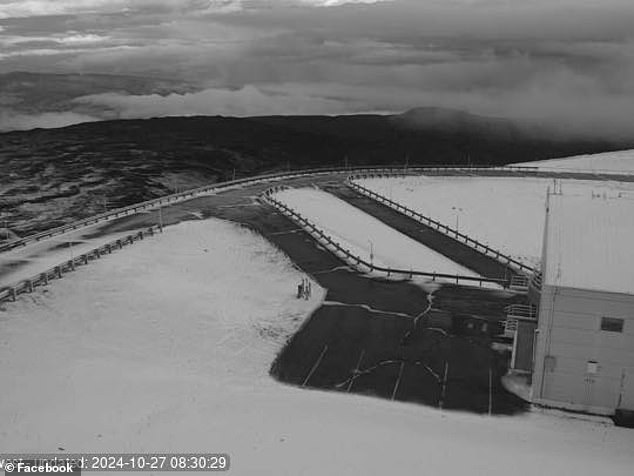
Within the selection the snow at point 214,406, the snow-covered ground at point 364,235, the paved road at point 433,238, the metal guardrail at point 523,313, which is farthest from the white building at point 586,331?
the snow-covered ground at point 364,235

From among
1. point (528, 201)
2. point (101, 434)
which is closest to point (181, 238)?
point (101, 434)

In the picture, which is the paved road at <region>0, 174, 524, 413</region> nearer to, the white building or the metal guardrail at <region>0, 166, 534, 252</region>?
the white building

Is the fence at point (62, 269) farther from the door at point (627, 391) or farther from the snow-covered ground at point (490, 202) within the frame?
the door at point (627, 391)

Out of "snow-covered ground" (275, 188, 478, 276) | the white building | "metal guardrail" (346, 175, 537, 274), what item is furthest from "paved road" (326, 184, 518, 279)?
the white building

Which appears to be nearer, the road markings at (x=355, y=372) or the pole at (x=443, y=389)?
the pole at (x=443, y=389)

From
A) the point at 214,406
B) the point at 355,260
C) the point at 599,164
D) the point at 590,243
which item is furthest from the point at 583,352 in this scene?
the point at 599,164

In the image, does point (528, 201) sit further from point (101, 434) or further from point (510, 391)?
point (101, 434)

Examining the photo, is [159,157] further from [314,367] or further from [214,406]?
[214,406]
